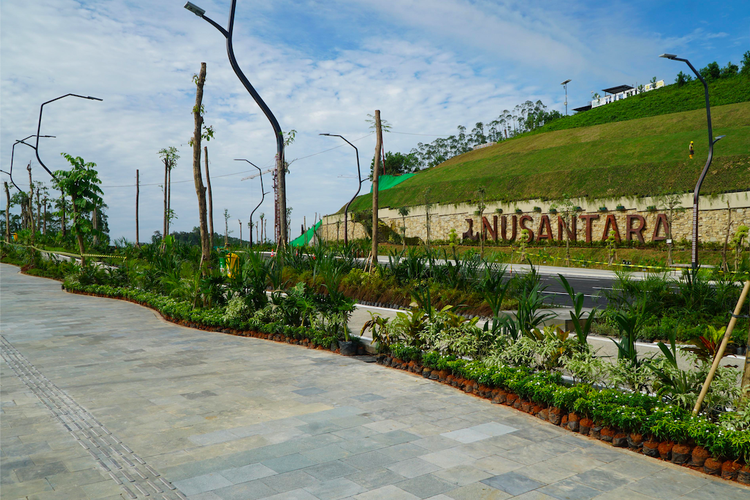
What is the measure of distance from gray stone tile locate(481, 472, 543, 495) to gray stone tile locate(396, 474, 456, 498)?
12.2 inches

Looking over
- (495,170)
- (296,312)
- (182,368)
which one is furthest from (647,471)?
(495,170)

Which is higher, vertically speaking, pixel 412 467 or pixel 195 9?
pixel 195 9

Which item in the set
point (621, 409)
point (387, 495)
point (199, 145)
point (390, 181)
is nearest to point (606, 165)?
point (390, 181)

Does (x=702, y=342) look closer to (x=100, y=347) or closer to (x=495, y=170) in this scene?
(x=100, y=347)

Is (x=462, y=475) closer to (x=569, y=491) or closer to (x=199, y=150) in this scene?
(x=569, y=491)

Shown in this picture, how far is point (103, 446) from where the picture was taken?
4.62m

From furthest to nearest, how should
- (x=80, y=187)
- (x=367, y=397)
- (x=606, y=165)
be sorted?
(x=606, y=165) < (x=80, y=187) < (x=367, y=397)

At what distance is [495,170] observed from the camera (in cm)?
6556

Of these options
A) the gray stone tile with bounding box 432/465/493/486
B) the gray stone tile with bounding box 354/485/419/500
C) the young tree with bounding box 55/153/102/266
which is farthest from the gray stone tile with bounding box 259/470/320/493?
the young tree with bounding box 55/153/102/266

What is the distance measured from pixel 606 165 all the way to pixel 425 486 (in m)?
55.2

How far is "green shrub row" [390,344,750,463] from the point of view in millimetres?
4062

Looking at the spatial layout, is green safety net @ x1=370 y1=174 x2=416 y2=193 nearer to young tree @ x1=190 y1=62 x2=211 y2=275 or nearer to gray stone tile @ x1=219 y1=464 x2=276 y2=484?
young tree @ x1=190 y1=62 x2=211 y2=275

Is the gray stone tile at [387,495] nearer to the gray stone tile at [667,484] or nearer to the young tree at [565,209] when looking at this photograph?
the gray stone tile at [667,484]

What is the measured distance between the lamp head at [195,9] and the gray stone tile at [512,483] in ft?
38.8
